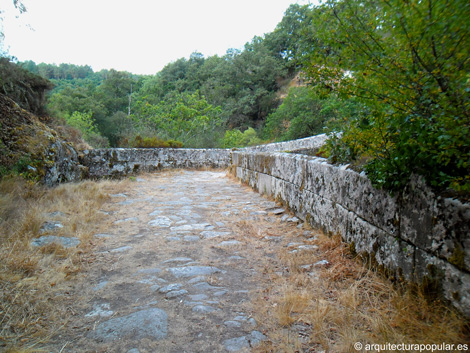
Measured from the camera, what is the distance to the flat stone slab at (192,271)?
2.91 meters

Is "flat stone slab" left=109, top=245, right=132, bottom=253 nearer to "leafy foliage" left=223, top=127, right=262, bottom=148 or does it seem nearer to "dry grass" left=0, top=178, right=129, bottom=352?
"dry grass" left=0, top=178, right=129, bottom=352

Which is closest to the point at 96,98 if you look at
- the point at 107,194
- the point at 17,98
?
the point at 17,98

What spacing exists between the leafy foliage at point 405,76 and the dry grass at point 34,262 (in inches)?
105

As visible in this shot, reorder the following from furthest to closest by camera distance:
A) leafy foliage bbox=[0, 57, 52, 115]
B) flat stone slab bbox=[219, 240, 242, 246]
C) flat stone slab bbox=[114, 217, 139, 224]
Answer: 1. leafy foliage bbox=[0, 57, 52, 115]
2. flat stone slab bbox=[114, 217, 139, 224]
3. flat stone slab bbox=[219, 240, 242, 246]

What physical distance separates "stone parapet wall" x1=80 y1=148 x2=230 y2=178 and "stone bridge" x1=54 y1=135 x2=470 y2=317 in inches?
267

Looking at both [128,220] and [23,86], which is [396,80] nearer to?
[128,220]

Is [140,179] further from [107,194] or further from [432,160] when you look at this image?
[432,160]

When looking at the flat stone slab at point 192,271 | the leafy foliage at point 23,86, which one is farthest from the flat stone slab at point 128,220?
the leafy foliage at point 23,86

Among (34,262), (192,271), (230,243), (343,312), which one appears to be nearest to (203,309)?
(192,271)

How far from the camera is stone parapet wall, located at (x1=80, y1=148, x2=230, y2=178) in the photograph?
993 cm

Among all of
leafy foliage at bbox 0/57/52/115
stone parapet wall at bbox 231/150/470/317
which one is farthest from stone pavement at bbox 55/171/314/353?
leafy foliage at bbox 0/57/52/115

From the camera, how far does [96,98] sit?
44.1 m

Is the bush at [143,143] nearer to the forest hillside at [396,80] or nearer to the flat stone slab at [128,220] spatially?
the flat stone slab at [128,220]

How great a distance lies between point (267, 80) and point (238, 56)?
6348mm
